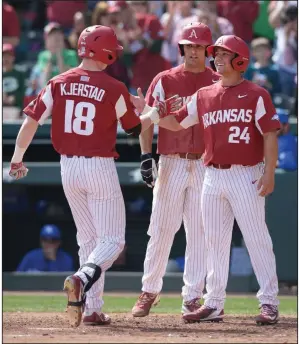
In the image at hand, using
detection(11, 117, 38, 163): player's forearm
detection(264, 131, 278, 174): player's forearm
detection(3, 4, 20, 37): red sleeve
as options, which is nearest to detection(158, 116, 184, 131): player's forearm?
detection(264, 131, 278, 174): player's forearm

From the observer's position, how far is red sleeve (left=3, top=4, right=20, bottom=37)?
1349 cm

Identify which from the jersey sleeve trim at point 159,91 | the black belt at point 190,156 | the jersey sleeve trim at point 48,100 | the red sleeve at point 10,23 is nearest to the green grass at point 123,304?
the black belt at point 190,156

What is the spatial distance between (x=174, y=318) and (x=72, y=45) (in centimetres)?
586

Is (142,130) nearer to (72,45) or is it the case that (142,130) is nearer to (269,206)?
(269,206)

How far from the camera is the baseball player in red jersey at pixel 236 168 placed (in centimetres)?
688

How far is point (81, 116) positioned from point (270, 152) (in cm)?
127

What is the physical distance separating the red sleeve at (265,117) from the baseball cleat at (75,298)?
5.21 ft

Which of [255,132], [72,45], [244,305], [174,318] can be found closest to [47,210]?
[72,45]

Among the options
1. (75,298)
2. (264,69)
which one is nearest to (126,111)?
(75,298)

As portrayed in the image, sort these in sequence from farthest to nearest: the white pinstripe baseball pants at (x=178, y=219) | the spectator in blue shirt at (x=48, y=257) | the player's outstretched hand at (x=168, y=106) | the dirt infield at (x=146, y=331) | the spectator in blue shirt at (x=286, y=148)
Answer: the spectator in blue shirt at (x=48, y=257) < the spectator in blue shirt at (x=286, y=148) < the white pinstripe baseball pants at (x=178, y=219) < the player's outstretched hand at (x=168, y=106) < the dirt infield at (x=146, y=331)

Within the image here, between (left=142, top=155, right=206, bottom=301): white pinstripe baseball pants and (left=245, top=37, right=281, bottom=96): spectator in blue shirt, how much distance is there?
4523 millimetres

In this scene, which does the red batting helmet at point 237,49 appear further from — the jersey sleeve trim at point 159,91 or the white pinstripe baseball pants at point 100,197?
the white pinstripe baseball pants at point 100,197

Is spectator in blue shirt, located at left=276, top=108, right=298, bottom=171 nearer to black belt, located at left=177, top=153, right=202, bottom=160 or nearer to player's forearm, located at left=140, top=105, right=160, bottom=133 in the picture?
black belt, located at left=177, top=153, right=202, bottom=160

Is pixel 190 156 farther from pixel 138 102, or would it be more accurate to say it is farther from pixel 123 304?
pixel 123 304
